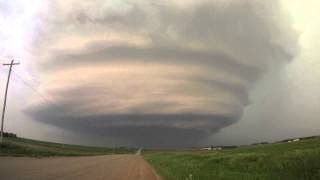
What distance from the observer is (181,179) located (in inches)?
1209

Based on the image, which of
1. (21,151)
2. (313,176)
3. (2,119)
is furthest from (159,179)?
(21,151)

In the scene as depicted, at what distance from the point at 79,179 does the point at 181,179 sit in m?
7.19

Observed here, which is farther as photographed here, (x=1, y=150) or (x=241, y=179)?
(x=1, y=150)

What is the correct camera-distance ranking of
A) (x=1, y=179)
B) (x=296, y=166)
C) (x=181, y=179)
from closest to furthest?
(x=1, y=179) < (x=296, y=166) < (x=181, y=179)

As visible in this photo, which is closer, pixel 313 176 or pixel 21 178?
pixel 313 176

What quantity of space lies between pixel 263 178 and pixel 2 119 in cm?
6279

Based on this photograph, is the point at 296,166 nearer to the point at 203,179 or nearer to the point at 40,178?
the point at 203,179

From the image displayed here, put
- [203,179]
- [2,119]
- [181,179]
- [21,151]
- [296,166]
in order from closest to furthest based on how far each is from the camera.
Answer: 1. [296,166]
2. [203,179]
3. [181,179]
4. [2,119]
5. [21,151]

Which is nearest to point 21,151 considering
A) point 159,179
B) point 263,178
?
point 159,179

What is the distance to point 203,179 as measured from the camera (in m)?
28.3

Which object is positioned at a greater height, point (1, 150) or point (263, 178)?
point (1, 150)

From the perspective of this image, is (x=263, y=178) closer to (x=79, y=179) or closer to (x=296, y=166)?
(x=296, y=166)

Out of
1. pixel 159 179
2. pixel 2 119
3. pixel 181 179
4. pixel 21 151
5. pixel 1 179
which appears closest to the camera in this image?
pixel 1 179

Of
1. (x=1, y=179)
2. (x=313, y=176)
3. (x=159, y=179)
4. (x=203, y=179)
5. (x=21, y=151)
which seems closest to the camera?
(x=313, y=176)
